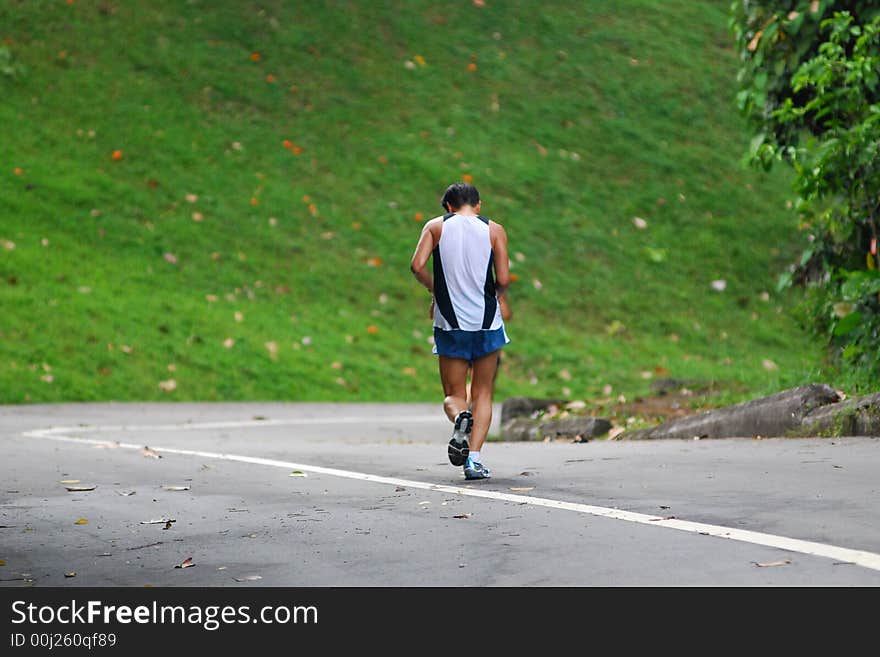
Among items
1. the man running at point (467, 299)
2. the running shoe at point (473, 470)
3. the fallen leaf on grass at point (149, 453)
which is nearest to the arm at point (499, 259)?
the man running at point (467, 299)

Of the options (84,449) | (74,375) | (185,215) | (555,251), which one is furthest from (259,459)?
(555,251)

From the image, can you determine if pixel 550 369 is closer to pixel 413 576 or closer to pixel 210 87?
pixel 210 87

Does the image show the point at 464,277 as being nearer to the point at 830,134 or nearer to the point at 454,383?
the point at 454,383

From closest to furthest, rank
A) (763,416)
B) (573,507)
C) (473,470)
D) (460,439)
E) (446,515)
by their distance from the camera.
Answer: (446,515), (573,507), (460,439), (473,470), (763,416)

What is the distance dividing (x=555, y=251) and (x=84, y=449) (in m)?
18.5

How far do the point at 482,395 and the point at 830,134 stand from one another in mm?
5927

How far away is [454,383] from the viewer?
10.2m

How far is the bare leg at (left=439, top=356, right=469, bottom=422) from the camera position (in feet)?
33.2

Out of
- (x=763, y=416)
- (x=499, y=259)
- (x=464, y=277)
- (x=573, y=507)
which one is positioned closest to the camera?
(x=573, y=507)

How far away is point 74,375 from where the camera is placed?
22031mm

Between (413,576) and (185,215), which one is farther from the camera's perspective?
(185,215)

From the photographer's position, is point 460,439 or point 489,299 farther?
point 489,299

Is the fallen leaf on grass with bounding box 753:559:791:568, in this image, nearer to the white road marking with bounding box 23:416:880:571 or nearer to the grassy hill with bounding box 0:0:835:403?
the white road marking with bounding box 23:416:880:571

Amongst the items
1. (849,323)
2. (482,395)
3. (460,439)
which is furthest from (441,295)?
(849,323)
